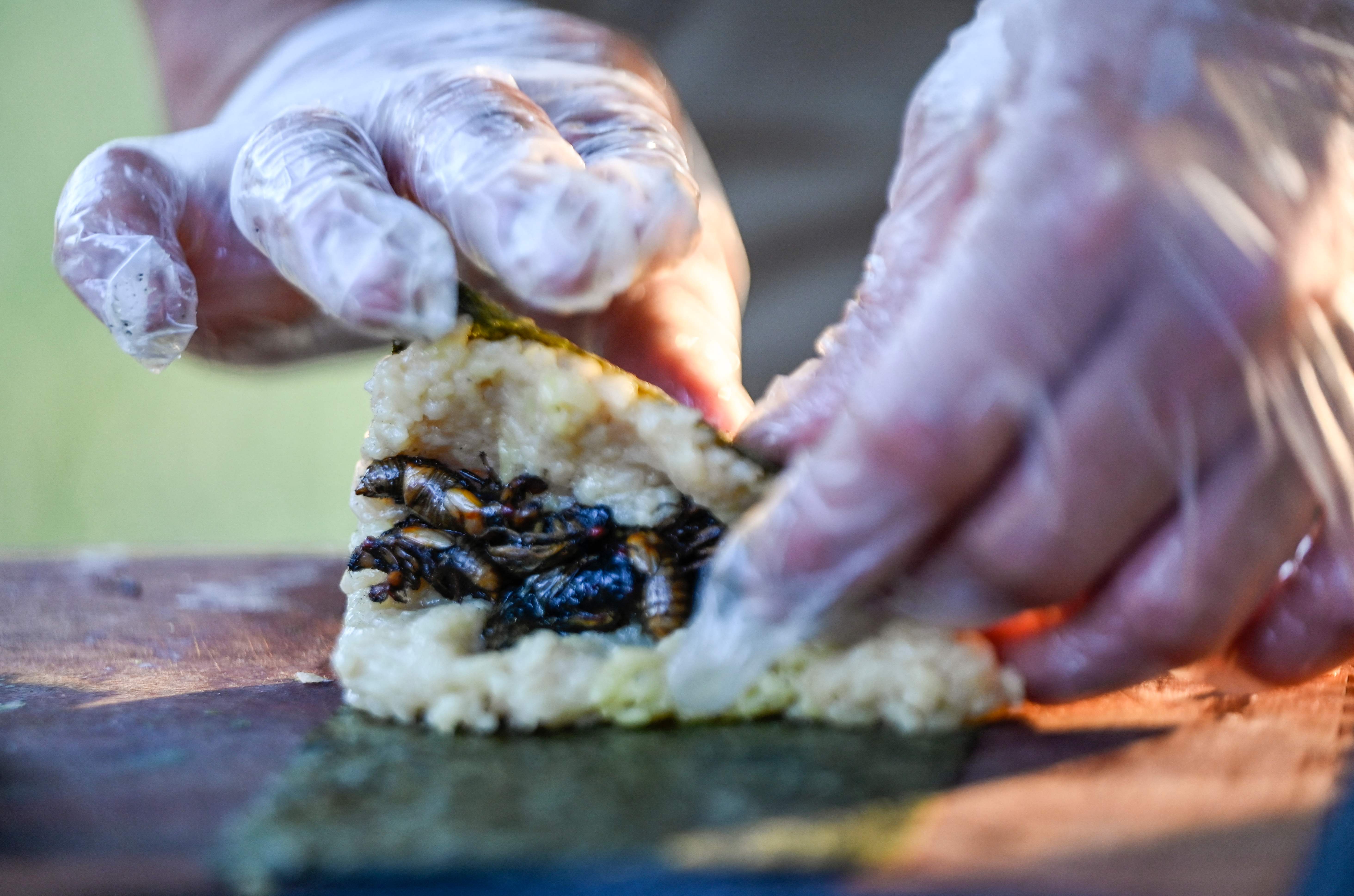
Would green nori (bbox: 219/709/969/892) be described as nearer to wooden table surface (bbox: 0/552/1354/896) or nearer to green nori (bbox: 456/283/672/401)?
wooden table surface (bbox: 0/552/1354/896)

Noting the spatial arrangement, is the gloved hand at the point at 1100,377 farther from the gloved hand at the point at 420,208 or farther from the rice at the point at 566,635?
the gloved hand at the point at 420,208

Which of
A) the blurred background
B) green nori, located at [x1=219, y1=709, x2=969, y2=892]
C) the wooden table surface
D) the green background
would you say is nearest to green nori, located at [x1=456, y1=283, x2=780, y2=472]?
green nori, located at [x1=219, y1=709, x2=969, y2=892]

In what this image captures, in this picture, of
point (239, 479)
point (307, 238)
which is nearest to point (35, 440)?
point (239, 479)

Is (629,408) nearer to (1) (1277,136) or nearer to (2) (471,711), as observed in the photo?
(2) (471,711)

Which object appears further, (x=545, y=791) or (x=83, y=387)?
(x=83, y=387)

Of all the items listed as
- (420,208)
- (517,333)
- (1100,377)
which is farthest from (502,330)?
(1100,377)

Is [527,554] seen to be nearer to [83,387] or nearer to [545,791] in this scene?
[545,791]
